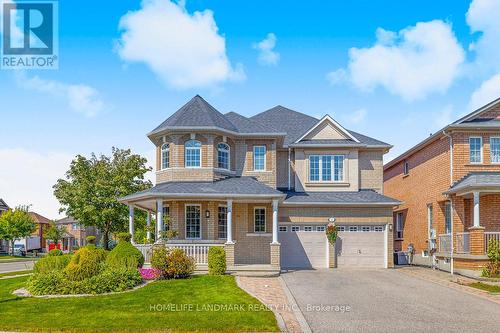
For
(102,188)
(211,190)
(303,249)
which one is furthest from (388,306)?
(102,188)

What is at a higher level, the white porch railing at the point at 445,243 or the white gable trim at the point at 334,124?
the white gable trim at the point at 334,124

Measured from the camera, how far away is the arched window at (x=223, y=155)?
24625 mm

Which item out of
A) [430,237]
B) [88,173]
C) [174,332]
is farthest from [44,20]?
[88,173]

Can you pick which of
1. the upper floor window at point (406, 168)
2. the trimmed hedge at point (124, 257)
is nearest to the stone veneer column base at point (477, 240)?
the upper floor window at point (406, 168)

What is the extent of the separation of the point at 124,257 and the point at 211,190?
4892 millimetres

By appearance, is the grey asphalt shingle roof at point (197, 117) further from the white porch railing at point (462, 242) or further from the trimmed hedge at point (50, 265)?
the white porch railing at point (462, 242)

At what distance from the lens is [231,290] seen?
15359 millimetres

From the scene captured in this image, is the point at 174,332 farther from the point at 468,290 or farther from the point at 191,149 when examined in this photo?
the point at 191,149

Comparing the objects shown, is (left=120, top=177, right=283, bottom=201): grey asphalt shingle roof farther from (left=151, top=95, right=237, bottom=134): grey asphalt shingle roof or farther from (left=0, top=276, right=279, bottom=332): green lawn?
(left=0, top=276, right=279, bottom=332): green lawn

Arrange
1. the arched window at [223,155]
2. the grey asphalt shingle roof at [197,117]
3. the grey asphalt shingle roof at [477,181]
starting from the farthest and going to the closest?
1. the arched window at [223,155]
2. the grey asphalt shingle roof at [197,117]
3. the grey asphalt shingle roof at [477,181]

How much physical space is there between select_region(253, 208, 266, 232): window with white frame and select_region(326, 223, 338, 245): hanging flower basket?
3.07 m

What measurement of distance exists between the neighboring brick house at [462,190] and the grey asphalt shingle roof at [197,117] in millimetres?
10109

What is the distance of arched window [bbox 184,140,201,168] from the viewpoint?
24.0 m

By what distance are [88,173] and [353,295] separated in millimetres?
28618
